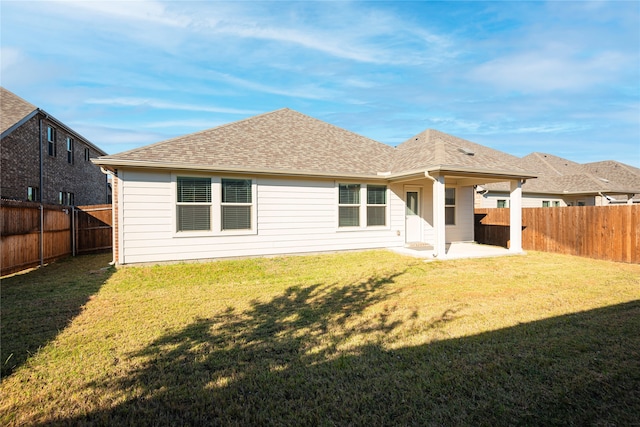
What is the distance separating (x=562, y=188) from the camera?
20172mm

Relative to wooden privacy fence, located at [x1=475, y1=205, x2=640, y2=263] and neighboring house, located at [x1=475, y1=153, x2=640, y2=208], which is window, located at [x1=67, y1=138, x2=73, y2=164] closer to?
wooden privacy fence, located at [x1=475, y1=205, x2=640, y2=263]

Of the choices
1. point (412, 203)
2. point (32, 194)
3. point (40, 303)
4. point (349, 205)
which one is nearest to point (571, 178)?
point (412, 203)

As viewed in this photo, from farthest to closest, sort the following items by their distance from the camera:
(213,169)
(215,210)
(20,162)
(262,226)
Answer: (20,162)
(262,226)
(215,210)
(213,169)

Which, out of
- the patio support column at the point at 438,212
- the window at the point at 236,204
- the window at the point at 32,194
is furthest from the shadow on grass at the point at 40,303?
the patio support column at the point at 438,212

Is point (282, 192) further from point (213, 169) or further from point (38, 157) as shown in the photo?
point (38, 157)

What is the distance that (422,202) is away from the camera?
13.5 m

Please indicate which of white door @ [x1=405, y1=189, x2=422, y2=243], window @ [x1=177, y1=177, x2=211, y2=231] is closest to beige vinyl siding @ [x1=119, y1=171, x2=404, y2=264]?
window @ [x1=177, y1=177, x2=211, y2=231]

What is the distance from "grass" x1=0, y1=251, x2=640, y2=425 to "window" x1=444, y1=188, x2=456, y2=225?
23.6 feet

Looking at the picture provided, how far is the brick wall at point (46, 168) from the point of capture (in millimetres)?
13578

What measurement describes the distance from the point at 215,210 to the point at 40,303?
4.79m

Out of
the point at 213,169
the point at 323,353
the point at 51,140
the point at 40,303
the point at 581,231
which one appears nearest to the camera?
the point at 323,353

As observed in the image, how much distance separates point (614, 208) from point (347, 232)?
28.2 feet

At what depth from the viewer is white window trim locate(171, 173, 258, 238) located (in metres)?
9.48

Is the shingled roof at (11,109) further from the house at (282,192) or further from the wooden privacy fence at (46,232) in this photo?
the house at (282,192)
